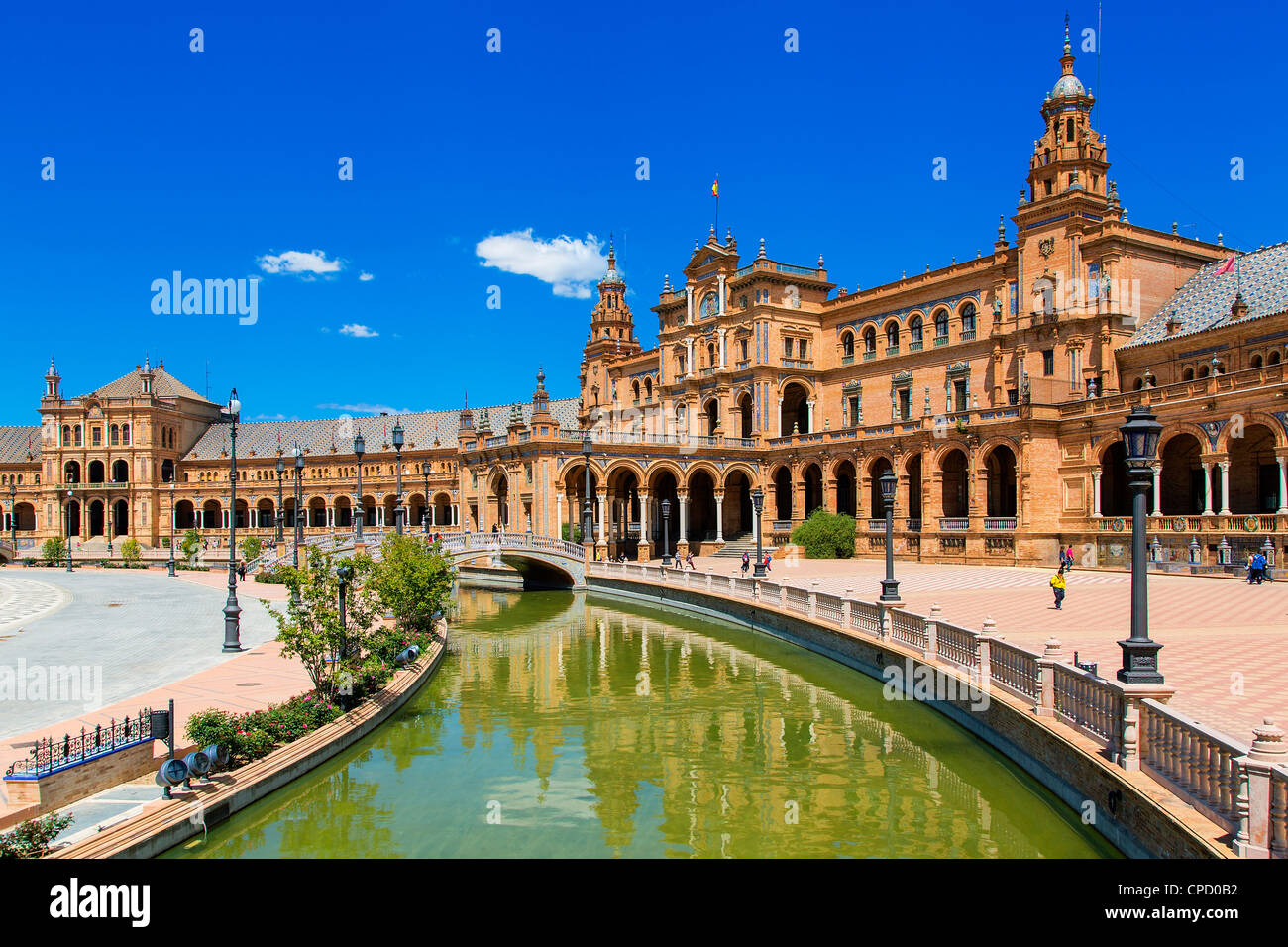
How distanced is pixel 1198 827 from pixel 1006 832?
3.90 m

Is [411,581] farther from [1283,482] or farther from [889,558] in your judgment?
[1283,482]

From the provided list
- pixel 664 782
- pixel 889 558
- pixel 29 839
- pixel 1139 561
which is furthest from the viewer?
pixel 889 558

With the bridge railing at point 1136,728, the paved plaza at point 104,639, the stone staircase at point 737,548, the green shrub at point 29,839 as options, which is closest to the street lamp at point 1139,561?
the bridge railing at point 1136,728

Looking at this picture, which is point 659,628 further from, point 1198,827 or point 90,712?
point 1198,827

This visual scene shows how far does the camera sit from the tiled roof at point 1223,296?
124 feet

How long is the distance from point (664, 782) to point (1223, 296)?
128 feet

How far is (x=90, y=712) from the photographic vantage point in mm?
14031

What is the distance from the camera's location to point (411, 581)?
2286 cm

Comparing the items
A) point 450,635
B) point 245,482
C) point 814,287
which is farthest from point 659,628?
point 245,482

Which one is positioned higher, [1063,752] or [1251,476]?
[1251,476]

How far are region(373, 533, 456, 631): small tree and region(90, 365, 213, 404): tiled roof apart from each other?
80.0 meters

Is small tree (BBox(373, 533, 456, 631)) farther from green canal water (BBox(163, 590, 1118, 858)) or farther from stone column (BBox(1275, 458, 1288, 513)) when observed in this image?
stone column (BBox(1275, 458, 1288, 513))

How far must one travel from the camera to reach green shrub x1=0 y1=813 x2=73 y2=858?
8.38 m

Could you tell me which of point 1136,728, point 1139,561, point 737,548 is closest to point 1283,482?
point 1139,561
